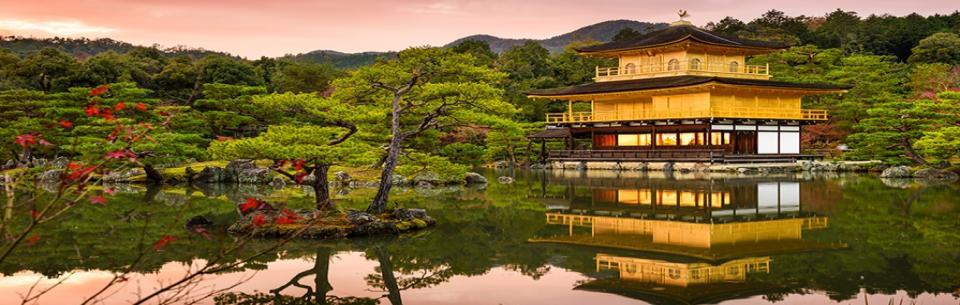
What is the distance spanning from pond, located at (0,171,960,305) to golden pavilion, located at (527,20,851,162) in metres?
19.3

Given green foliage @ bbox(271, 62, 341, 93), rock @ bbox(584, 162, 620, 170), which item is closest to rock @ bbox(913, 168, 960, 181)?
rock @ bbox(584, 162, 620, 170)

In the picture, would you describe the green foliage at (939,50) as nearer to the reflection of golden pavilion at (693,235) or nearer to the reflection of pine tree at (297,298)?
the reflection of golden pavilion at (693,235)

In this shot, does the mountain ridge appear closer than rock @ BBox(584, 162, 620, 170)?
No

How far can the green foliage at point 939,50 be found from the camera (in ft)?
186

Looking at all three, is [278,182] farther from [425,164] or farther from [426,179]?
[425,164]

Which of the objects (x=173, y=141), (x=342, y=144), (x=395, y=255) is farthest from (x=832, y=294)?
(x=173, y=141)

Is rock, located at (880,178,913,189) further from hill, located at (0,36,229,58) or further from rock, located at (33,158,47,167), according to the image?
hill, located at (0,36,229,58)

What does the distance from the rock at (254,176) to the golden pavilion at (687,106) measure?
1750 cm

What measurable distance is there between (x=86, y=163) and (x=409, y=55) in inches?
456

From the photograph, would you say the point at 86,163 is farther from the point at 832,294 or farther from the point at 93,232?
the point at 93,232

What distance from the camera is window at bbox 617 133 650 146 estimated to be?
143 feet

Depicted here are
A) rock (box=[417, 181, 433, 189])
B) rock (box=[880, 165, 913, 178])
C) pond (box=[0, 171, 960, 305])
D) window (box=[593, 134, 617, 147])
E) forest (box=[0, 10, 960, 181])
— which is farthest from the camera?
window (box=[593, 134, 617, 147])

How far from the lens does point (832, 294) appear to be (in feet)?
28.8

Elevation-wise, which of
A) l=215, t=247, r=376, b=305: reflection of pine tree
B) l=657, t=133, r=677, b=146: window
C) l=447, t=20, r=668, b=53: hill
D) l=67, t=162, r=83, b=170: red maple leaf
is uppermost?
l=447, t=20, r=668, b=53: hill
